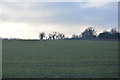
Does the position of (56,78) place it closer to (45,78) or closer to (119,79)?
(45,78)

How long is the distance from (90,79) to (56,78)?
4.13 ft

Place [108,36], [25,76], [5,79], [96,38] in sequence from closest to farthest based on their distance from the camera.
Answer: [5,79]
[25,76]
[108,36]
[96,38]

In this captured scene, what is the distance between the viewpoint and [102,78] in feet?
30.8

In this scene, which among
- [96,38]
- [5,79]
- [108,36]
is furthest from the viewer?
[96,38]

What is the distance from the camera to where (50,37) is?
77125mm

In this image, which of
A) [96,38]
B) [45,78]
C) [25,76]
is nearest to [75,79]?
[45,78]

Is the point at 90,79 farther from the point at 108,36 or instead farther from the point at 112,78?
the point at 108,36

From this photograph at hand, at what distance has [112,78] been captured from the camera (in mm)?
9367

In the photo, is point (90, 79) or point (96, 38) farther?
point (96, 38)

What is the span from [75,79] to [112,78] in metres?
1.42

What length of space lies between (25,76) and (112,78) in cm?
331

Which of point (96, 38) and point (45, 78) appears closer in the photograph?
point (45, 78)

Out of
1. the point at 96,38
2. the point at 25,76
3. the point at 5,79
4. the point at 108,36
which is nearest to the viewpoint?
the point at 5,79

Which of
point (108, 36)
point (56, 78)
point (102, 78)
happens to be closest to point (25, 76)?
point (56, 78)
